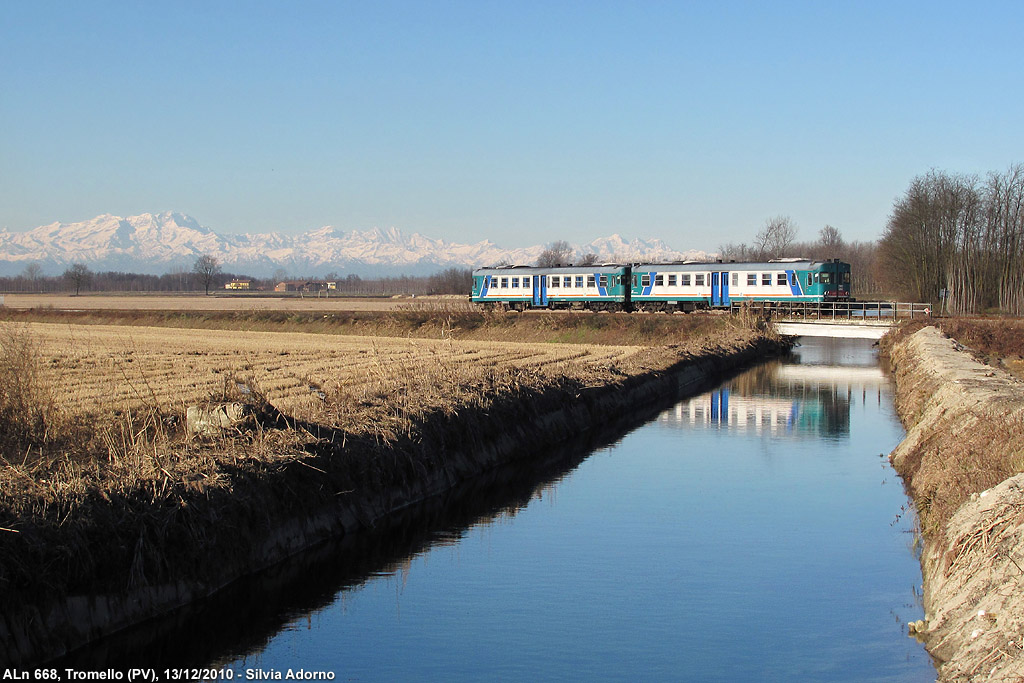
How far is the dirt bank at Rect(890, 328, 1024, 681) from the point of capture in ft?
23.2

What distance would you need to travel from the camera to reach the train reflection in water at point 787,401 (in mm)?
21969

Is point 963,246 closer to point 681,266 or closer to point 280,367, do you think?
point 681,266

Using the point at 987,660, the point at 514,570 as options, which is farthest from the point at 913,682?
the point at 514,570

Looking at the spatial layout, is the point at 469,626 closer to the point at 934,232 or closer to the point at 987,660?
the point at 987,660

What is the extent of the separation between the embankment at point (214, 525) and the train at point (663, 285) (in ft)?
108

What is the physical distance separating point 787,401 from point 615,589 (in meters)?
17.2

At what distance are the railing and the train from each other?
0.98ft

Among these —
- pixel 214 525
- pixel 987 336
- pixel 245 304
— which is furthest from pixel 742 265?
pixel 245 304

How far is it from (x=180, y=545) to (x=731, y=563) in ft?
19.6

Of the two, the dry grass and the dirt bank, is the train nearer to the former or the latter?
the dry grass

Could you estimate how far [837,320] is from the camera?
43062mm

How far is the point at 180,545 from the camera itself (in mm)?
9312

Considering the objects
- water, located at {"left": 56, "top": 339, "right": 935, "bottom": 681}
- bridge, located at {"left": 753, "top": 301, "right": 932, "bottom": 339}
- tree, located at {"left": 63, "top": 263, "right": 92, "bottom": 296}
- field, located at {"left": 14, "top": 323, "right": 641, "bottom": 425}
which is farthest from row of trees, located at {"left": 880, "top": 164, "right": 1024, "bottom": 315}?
tree, located at {"left": 63, "top": 263, "right": 92, "bottom": 296}

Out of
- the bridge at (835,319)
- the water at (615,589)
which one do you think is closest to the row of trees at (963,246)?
the bridge at (835,319)
